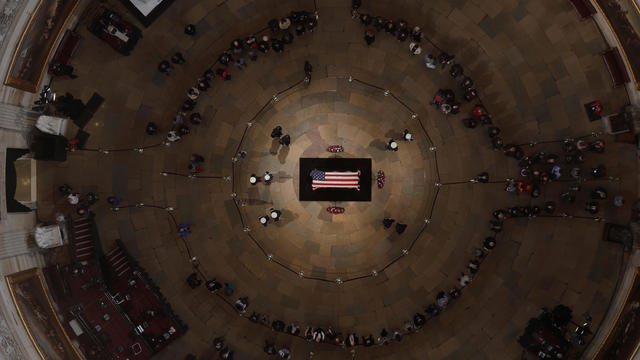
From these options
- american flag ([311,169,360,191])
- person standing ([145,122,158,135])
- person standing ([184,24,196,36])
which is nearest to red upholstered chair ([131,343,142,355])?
person standing ([145,122,158,135])

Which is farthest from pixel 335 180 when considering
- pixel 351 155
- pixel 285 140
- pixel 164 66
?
pixel 164 66

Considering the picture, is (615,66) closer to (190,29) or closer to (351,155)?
(351,155)

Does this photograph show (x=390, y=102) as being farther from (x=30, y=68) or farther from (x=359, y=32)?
(x=30, y=68)

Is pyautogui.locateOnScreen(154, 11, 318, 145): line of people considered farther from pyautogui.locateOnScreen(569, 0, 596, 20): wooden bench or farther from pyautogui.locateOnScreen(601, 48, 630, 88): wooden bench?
pyautogui.locateOnScreen(601, 48, 630, 88): wooden bench

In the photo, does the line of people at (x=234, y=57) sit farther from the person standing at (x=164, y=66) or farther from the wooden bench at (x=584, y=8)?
the wooden bench at (x=584, y=8)

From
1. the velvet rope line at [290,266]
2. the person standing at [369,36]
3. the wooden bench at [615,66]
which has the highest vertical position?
the person standing at [369,36]

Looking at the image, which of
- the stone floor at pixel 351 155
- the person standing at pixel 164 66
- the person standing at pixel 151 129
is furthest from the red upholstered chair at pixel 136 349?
the person standing at pixel 164 66
